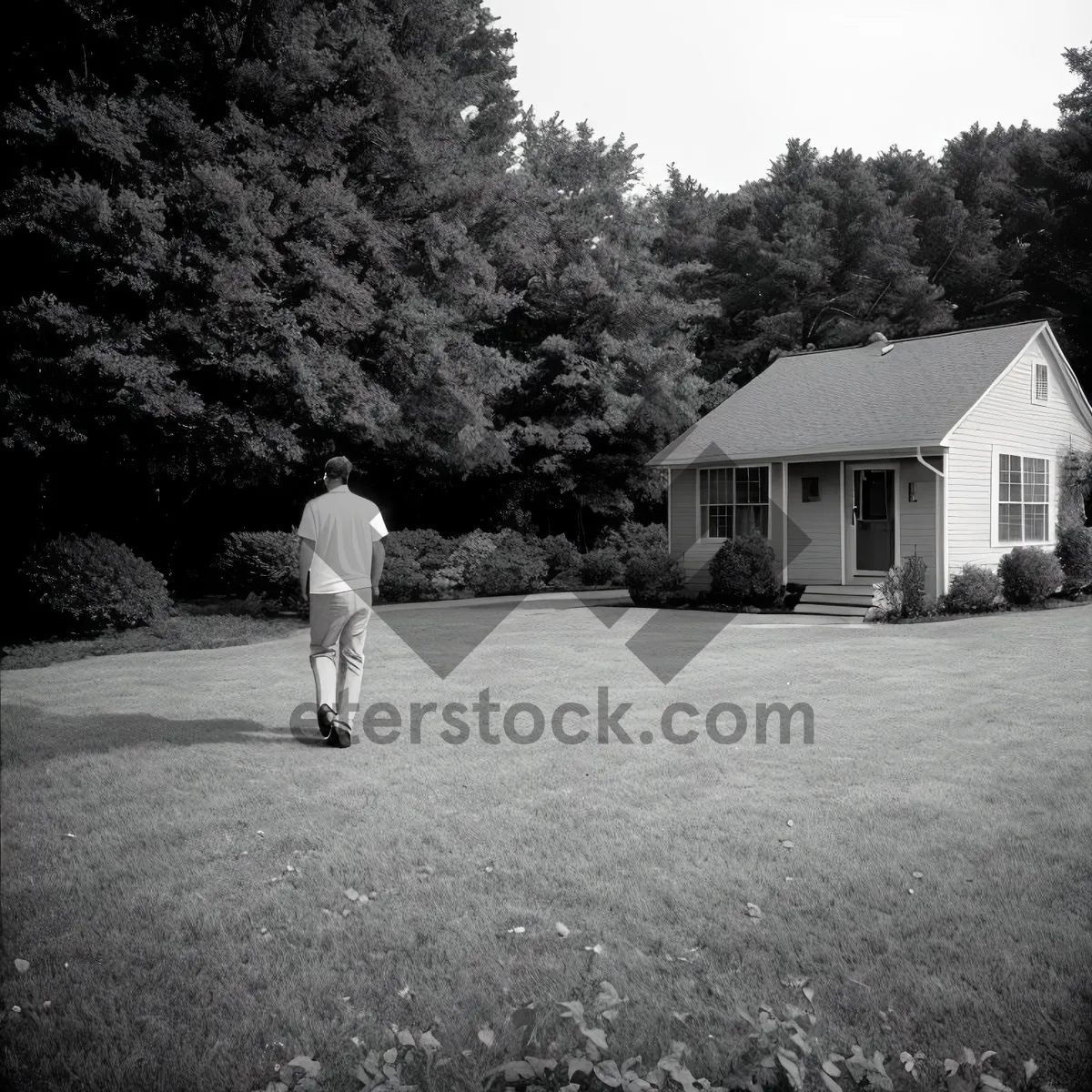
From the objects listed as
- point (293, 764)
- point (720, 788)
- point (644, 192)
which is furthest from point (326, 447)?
point (644, 192)

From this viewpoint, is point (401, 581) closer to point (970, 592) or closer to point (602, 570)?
point (602, 570)

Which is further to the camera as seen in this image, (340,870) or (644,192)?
(644,192)

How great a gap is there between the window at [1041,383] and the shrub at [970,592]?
4.79m

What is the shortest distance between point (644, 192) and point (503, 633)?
25.9 m

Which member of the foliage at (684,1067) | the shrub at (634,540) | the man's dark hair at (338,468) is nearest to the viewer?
the foliage at (684,1067)

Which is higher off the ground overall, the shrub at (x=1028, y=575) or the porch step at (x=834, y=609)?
the shrub at (x=1028, y=575)

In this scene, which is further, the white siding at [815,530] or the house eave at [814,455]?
the white siding at [815,530]

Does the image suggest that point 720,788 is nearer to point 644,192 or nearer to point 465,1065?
point 465,1065

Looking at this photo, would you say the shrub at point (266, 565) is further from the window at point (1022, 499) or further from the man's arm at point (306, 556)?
the window at point (1022, 499)

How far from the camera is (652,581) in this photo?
18.0 m

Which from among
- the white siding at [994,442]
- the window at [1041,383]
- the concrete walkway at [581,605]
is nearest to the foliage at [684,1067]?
the concrete walkway at [581,605]

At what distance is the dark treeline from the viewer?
14.2 m

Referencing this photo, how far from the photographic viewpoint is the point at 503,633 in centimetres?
1368

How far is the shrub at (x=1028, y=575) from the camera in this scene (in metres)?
16.9
